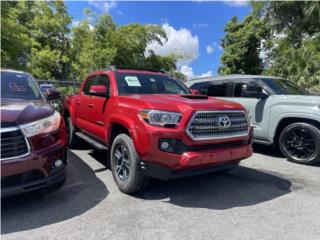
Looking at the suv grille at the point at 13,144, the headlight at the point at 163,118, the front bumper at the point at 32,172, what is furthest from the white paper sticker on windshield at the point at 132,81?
the suv grille at the point at 13,144

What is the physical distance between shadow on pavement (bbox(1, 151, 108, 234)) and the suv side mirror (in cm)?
391

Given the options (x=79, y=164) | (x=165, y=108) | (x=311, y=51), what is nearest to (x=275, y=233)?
(x=165, y=108)

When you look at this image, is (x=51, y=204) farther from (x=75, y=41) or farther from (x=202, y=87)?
(x=75, y=41)

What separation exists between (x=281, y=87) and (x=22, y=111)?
17.4 ft

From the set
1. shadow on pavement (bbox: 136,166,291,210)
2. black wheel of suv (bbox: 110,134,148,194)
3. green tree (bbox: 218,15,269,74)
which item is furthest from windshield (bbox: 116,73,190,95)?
green tree (bbox: 218,15,269,74)

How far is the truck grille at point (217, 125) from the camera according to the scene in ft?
11.4

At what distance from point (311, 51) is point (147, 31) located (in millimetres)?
14747

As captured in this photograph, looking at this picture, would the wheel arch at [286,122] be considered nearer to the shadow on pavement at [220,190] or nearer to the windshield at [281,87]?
the windshield at [281,87]

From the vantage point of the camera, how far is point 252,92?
6.36 m

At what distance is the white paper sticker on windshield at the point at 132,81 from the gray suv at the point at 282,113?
290 cm

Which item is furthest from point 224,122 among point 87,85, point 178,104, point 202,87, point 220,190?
point 202,87

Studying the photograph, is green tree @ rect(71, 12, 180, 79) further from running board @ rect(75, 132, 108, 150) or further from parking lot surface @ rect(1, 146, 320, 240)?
parking lot surface @ rect(1, 146, 320, 240)

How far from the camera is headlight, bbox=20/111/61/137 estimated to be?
124 inches

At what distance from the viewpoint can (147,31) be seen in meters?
25.7
